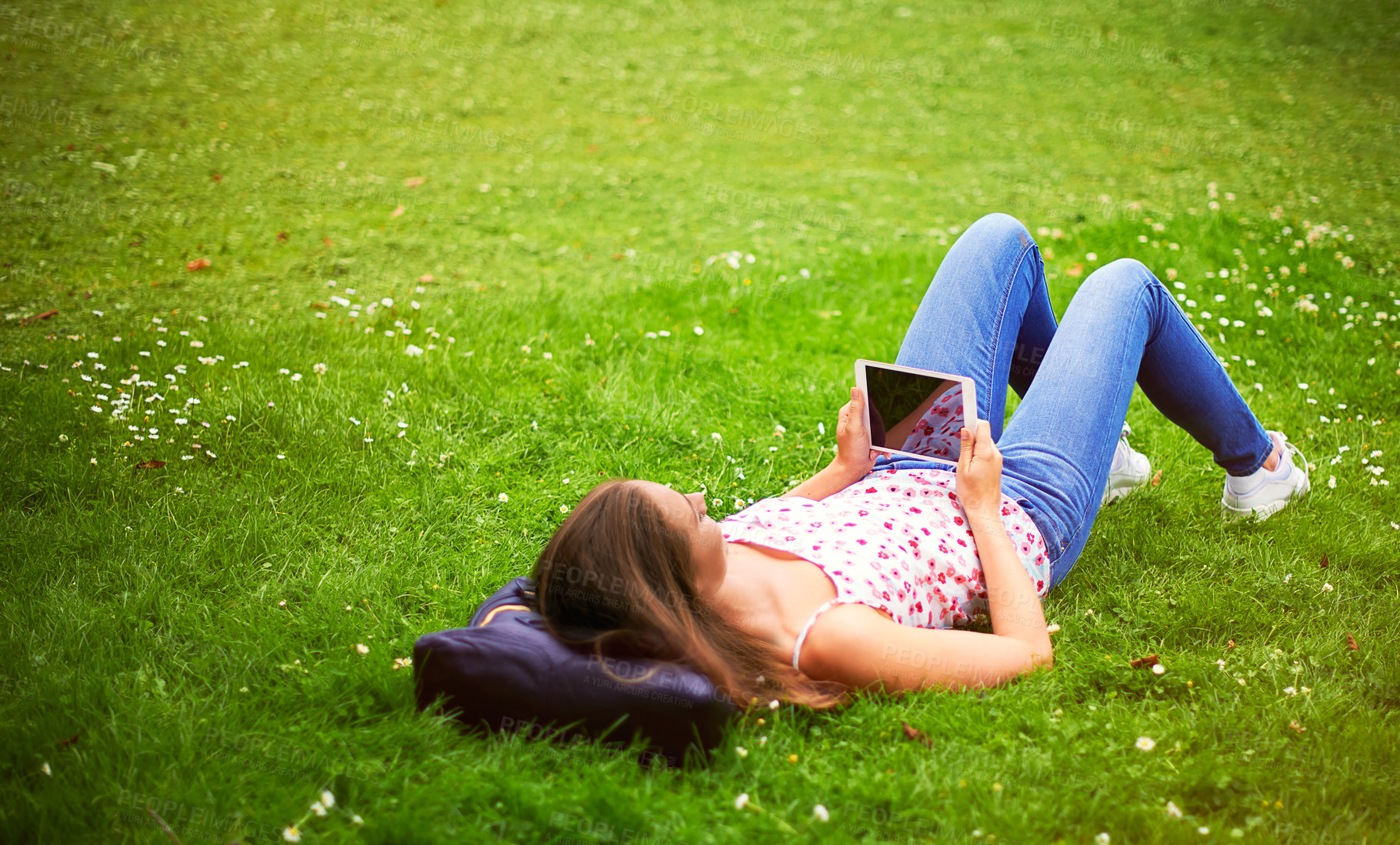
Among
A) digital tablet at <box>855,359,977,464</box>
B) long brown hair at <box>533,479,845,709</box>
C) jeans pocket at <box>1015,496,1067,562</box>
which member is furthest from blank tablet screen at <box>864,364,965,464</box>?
long brown hair at <box>533,479,845,709</box>

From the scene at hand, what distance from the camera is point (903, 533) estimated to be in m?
2.54

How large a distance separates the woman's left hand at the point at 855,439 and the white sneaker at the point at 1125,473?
123 cm

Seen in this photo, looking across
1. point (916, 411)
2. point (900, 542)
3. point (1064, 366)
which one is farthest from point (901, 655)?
point (1064, 366)

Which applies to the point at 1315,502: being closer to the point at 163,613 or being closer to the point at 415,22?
the point at 163,613

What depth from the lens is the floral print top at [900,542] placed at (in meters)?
2.38

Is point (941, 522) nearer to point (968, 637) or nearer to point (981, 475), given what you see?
point (981, 475)

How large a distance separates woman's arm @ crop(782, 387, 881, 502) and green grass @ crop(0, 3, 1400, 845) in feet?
2.49

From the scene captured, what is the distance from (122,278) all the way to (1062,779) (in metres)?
6.16

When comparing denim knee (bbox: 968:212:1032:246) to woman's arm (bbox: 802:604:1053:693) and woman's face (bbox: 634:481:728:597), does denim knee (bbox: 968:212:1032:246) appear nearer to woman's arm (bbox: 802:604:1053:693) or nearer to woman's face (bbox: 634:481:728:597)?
woman's arm (bbox: 802:604:1053:693)

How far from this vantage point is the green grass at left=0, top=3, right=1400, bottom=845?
212cm

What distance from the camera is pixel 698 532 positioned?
7.32 feet

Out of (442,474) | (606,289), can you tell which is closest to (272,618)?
(442,474)

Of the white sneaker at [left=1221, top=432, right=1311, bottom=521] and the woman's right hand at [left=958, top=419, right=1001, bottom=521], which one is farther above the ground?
the woman's right hand at [left=958, top=419, right=1001, bottom=521]

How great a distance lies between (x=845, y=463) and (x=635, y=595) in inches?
41.7
